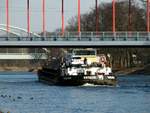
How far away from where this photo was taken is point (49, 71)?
118 metres

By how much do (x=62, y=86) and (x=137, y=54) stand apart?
2610 inches

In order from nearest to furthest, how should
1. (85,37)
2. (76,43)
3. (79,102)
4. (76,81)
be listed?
(79,102) → (76,81) → (76,43) → (85,37)

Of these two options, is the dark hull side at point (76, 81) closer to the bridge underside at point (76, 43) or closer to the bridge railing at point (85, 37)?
the bridge underside at point (76, 43)

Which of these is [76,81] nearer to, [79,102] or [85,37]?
[85,37]

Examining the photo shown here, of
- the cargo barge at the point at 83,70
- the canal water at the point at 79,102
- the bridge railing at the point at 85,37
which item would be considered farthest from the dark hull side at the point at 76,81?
the canal water at the point at 79,102

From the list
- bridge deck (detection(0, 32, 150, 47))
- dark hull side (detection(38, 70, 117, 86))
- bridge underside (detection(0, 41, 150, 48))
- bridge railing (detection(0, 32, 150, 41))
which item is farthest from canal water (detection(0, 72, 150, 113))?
bridge railing (detection(0, 32, 150, 41))

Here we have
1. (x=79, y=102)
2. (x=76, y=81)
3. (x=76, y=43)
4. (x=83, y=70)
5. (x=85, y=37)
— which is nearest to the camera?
(x=79, y=102)

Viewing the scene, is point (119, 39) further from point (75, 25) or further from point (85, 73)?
point (75, 25)

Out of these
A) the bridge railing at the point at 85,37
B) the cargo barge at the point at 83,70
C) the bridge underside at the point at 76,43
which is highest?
the bridge railing at the point at 85,37

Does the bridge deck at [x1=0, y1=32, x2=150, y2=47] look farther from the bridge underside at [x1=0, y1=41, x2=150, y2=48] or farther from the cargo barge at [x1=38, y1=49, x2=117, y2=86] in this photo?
the cargo barge at [x1=38, y1=49, x2=117, y2=86]

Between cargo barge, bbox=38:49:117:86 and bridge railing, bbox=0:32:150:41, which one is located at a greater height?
bridge railing, bbox=0:32:150:41

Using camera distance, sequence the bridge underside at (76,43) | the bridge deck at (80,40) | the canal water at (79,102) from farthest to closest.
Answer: the bridge deck at (80,40) < the bridge underside at (76,43) < the canal water at (79,102)

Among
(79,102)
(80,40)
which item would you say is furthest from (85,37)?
(79,102)

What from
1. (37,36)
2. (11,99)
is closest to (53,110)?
(11,99)
